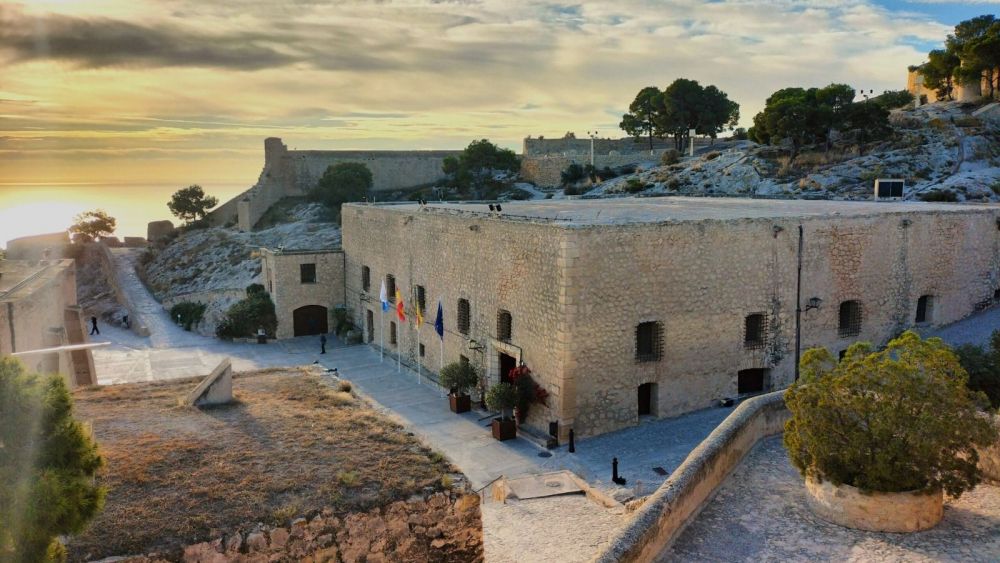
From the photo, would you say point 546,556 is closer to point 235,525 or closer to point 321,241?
point 235,525

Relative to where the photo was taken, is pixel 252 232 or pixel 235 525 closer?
pixel 235 525

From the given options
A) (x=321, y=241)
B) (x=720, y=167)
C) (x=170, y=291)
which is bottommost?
(x=170, y=291)

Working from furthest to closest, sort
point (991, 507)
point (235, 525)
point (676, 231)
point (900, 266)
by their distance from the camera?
1. point (900, 266)
2. point (676, 231)
3. point (991, 507)
4. point (235, 525)

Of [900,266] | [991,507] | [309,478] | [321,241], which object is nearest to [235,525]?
[309,478]

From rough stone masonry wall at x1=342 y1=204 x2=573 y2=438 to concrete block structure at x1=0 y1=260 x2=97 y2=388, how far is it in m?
9.02

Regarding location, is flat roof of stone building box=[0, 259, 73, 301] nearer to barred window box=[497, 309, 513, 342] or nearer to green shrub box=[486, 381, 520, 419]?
green shrub box=[486, 381, 520, 419]

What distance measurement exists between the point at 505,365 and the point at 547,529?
7920 mm

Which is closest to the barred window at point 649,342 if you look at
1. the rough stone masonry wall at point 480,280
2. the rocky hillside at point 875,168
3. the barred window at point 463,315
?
the rough stone masonry wall at point 480,280

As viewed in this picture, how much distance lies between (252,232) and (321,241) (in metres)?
10.6

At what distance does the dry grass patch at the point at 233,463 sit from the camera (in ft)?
22.9

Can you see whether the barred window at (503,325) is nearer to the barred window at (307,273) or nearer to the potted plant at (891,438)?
the potted plant at (891,438)

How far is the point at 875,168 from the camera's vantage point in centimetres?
3772

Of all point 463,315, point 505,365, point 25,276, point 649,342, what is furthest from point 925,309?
point 25,276

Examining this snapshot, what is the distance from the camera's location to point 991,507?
746cm
